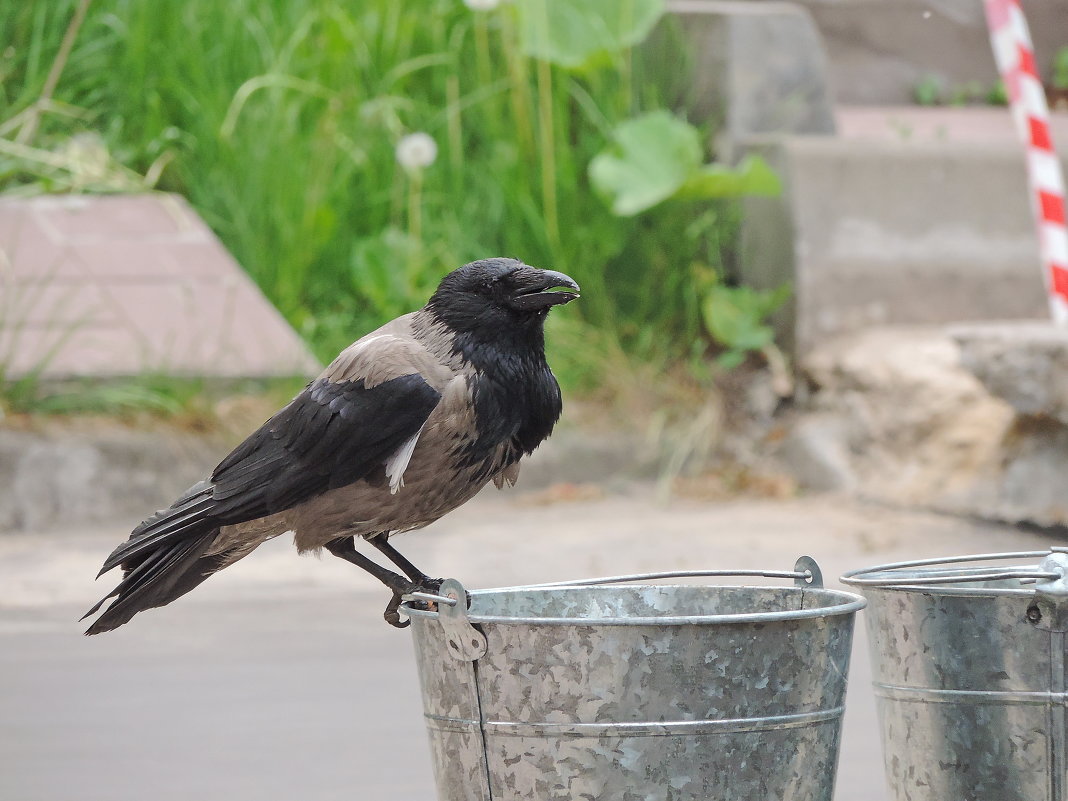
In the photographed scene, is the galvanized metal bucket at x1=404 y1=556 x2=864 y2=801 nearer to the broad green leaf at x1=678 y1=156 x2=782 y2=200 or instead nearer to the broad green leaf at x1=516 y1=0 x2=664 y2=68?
the broad green leaf at x1=678 y1=156 x2=782 y2=200

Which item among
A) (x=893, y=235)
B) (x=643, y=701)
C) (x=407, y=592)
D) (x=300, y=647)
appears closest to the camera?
(x=643, y=701)

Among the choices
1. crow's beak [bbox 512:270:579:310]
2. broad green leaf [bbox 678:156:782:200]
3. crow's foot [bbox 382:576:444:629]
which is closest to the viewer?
crow's beak [bbox 512:270:579:310]

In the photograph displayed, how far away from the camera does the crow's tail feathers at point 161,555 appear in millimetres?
2121

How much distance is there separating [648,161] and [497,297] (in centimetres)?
416

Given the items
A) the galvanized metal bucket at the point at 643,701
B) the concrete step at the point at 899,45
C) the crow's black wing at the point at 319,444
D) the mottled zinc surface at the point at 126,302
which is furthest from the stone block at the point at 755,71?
the galvanized metal bucket at the point at 643,701

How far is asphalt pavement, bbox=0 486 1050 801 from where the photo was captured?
292 centimetres

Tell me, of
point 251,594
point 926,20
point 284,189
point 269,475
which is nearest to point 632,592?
point 269,475

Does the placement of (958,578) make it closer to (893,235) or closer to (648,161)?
(648,161)

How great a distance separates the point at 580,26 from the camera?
6379 mm

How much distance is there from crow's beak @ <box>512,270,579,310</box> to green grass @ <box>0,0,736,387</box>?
13.2ft

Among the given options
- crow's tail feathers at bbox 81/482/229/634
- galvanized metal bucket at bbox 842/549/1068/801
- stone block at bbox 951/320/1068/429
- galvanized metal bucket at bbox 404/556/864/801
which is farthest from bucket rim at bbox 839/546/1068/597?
stone block at bbox 951/320/1068/429

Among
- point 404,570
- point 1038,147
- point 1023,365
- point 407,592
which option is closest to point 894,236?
point 1038,147

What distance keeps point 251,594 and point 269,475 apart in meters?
2.38

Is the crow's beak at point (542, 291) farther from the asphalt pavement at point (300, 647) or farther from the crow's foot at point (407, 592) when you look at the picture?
the asphalt pavement at point (300, 647)
